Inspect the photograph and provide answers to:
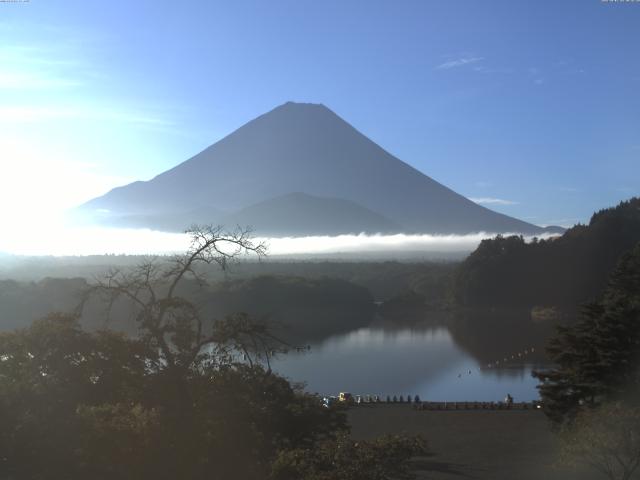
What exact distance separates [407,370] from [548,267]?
2923 cm

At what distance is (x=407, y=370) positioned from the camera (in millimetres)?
23891

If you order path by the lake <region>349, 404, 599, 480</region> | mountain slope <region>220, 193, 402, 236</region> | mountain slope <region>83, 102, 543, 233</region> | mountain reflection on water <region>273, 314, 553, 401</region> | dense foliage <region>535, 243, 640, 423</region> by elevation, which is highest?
mountain slope <region>83, 102, 543, 233</region>

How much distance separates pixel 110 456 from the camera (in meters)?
4.54

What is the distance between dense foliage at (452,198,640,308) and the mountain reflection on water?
36.0 ft

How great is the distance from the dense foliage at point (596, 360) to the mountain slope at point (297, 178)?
106m

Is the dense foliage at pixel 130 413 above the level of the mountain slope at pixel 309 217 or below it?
below

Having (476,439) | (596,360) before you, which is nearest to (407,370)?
(476,439)

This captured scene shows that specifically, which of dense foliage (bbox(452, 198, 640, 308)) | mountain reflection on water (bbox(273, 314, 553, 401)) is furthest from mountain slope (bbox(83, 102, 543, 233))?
mountain reflection on water (bbox(273, 314, 553, 401))

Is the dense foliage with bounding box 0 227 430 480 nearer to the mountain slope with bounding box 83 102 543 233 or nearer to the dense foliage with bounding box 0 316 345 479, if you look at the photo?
the dense foliage with bounding box 0 316 345 479

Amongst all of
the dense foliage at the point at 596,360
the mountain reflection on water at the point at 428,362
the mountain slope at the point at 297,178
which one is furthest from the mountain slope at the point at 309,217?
the dense foliage at the point at 596,360

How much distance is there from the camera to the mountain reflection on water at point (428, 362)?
66.7 ft

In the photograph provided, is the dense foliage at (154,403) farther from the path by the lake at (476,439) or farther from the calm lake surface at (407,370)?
the calm lake surface at (407,370)

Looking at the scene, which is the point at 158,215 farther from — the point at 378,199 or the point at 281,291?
the point at 281,291

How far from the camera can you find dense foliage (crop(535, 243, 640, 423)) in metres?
10.6
